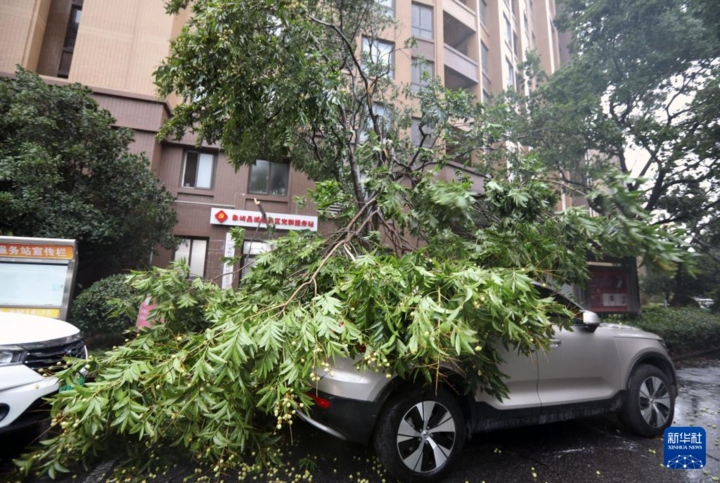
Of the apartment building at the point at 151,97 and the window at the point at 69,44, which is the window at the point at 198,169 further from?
the window at the point at 69,44

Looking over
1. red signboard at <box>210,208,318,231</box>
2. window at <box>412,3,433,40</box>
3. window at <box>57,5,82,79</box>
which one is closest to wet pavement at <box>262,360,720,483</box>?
red signboard at <box>210,208,318,231</box>

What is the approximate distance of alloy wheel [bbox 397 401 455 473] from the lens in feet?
9.65

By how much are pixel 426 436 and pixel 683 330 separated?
1067 cm

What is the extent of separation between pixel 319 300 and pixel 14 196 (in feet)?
26.7

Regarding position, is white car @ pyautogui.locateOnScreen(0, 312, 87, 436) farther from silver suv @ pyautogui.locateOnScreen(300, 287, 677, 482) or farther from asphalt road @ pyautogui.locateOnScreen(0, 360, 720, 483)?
silver suv @ pyautogui.locateOnScreen(300, 287, 677, 482)

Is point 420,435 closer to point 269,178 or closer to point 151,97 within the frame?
point 269,178

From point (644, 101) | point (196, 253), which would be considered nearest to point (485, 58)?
point (644, 101)

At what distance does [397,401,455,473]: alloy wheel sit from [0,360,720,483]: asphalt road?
0.33m

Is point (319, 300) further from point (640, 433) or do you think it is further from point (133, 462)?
point (640, 433)

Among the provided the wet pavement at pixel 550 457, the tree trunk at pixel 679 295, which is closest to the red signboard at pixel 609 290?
the wet pavement at pixel 550 457

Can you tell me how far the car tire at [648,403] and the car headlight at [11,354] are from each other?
6277 mm

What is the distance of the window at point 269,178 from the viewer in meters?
13.1

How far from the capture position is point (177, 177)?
40.2 ft

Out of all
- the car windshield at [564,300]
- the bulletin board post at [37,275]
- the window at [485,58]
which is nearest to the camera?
the car windshield at [564,300]
